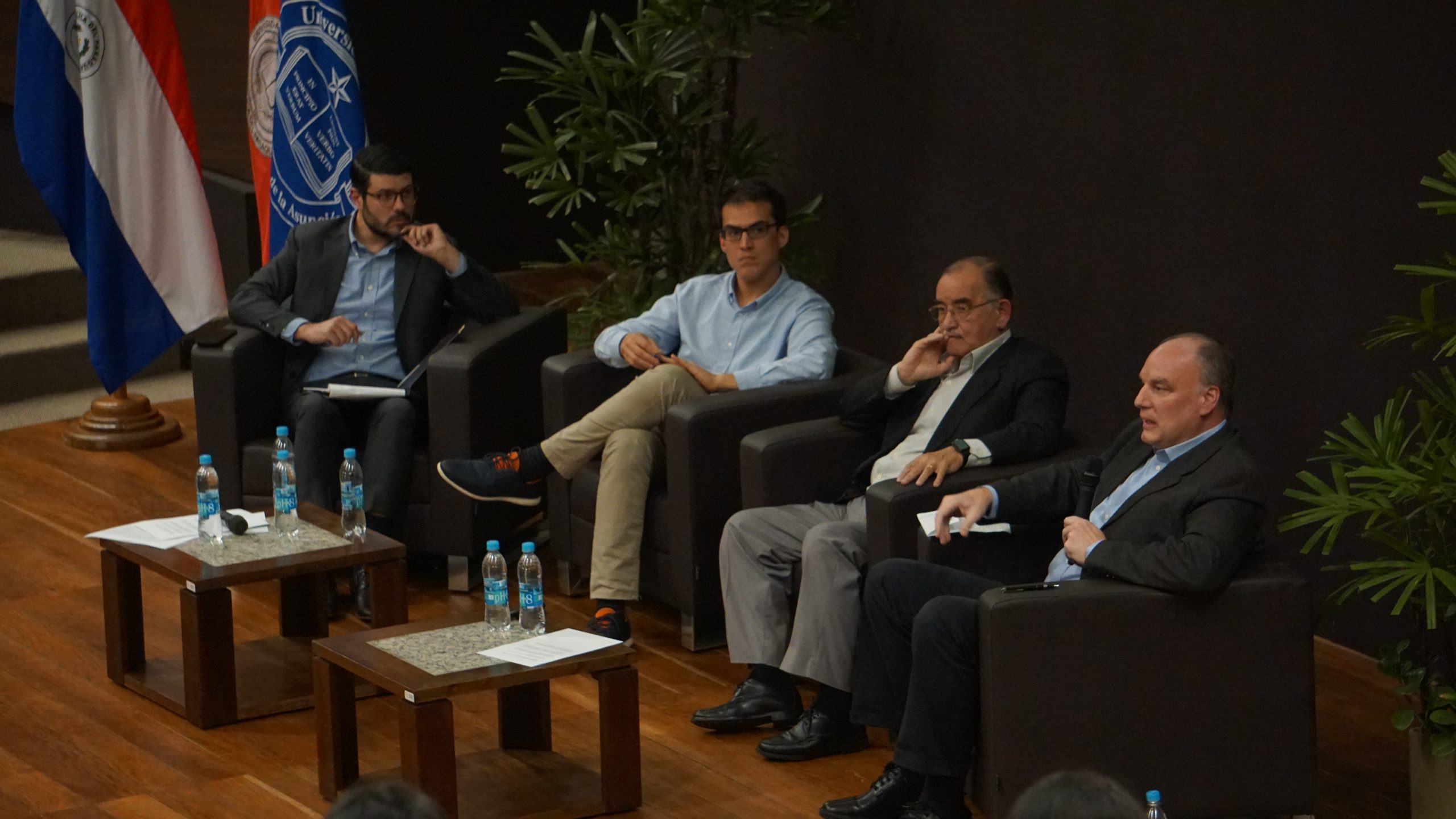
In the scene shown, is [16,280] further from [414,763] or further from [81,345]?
[414,763]

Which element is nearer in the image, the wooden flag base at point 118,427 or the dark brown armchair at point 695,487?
the dark brown armchair at point 695,487

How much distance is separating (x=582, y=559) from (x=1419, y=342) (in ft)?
7.84

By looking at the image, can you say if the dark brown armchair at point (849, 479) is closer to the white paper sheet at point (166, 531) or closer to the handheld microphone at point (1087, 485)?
the handheld microphone at point (1087, 485)

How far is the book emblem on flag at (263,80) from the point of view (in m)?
6.72

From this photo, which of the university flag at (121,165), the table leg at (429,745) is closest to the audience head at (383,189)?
the university flag at (121,165)

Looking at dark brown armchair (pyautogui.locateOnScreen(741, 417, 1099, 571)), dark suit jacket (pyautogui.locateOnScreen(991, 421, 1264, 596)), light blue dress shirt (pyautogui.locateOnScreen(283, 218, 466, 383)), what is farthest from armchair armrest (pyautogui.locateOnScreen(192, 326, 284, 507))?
dark suit jacket (pyautogui.locateOnScreen(991, 421, 1264, 596))

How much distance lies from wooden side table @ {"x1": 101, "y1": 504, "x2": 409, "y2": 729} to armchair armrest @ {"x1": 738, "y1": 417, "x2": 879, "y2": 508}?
872mm

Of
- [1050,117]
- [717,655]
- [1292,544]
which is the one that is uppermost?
[1050,117]

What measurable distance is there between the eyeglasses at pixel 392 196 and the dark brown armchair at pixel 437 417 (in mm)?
407

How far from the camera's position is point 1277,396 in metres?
4.89

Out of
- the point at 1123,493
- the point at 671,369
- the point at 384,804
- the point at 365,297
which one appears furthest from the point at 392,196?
the point at 384,804

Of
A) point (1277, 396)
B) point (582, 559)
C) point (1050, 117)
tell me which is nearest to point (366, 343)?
point (582, 559)

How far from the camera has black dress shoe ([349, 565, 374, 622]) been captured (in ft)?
17.4

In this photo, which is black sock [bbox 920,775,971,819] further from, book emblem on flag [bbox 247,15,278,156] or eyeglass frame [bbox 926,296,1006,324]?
book emblem on flag [bbox 247,15,278,156]
